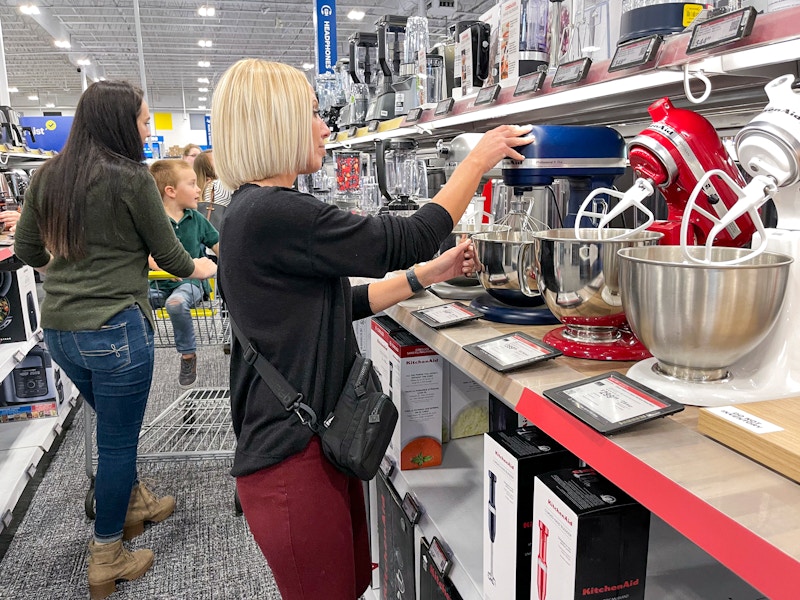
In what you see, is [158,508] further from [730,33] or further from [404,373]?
[730,33]

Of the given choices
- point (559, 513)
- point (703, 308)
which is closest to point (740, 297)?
point (703, 308)

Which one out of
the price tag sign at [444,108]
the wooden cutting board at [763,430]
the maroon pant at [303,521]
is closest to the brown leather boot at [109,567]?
the maroon pant at [303,521]

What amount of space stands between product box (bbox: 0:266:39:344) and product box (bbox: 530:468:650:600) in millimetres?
2966

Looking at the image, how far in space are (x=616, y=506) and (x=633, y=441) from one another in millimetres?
187

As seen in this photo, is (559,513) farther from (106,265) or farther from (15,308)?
(15,308)

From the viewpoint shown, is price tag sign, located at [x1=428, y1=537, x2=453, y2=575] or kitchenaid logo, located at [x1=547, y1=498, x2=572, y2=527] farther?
price tag sign, located at [x1=428, y1=537, x2=453, y2=575]

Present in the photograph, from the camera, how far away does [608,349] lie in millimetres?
1006

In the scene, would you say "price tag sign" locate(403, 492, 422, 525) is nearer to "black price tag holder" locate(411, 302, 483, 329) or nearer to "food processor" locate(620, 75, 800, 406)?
"black price tag holder" locate(411, 302, 483, 329)

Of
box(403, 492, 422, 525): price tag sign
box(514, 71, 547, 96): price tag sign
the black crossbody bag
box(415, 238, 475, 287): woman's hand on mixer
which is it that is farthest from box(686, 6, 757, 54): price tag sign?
box(403, 492, 422, 525): price tag sign

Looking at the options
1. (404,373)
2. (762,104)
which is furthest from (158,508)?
(762,104)

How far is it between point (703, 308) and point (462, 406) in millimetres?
1098

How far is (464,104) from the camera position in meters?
1.60

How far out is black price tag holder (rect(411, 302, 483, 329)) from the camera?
4.21ft

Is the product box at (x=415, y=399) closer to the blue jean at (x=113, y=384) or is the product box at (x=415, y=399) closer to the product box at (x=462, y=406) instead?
the product box at (x=462, y=406)
